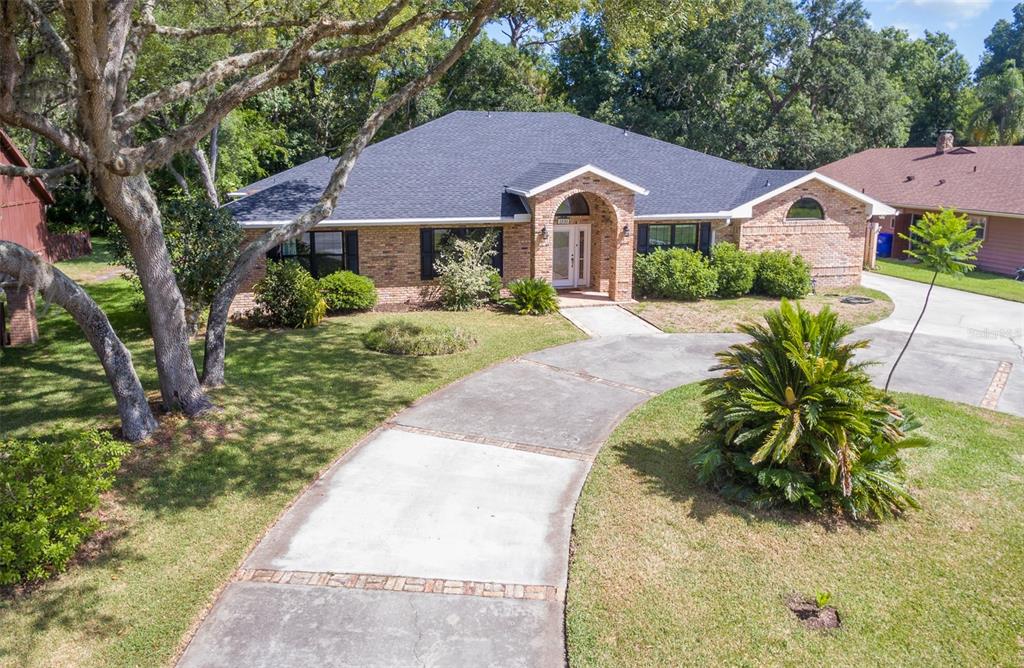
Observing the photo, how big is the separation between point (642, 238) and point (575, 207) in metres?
2.21

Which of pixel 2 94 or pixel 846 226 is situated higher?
pixel 2 94

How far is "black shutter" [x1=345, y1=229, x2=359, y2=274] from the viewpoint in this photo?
68.1 ft

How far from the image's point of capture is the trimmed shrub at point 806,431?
8633 mm

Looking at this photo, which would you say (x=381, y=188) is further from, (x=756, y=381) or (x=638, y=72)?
(x=638, y=72)

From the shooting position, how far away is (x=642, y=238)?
23.1 metres

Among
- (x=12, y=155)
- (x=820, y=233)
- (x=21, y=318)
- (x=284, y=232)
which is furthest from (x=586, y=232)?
(x=12, y=155)

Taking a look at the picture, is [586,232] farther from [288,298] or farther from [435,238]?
[288,298]

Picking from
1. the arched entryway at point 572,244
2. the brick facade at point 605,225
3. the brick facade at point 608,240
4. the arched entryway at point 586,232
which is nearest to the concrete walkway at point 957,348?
the brick facade at point 608,240

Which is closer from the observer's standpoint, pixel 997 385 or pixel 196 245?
pixel 997 385

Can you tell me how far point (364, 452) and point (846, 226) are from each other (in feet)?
62.2

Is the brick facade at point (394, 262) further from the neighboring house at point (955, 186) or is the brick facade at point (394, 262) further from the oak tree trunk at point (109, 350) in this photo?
the neighboring house at point (955, 186)

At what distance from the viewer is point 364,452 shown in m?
10.7

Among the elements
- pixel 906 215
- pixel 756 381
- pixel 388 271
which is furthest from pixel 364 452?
pixel 906 215

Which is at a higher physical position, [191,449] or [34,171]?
[34,171]
